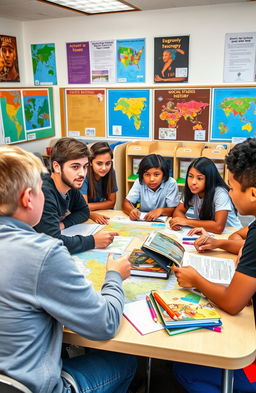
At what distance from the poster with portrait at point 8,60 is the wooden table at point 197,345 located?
361cm

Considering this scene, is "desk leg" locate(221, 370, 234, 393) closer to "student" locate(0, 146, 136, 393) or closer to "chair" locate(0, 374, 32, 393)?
"student" locate(0, 146, 136, 393)

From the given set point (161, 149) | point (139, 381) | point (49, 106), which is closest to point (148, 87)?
point (161, 149)

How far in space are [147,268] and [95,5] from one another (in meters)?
2.98

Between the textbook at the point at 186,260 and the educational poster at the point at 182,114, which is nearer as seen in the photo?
the textbook at the point at 186,260

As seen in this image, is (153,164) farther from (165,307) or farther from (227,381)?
(227,381)

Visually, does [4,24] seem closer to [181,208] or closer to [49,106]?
[49,106]

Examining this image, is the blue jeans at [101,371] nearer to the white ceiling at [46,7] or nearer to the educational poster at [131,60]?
the white ceiling at [46,7]

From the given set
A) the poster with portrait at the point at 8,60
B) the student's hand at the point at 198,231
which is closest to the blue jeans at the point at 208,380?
the student's hand at the point at 198,231

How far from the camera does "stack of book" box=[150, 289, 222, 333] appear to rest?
45.6 inches

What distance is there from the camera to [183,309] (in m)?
1.23

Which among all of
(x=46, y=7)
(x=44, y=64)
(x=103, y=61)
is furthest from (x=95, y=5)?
(x=44, y=64)

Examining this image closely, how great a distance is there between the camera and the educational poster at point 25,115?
139 inches

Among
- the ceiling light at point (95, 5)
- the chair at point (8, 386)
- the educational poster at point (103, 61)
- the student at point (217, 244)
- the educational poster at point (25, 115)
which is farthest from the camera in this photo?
the educational poster at point (103, 61)

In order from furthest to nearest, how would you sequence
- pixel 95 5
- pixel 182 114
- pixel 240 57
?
pixel 182 114 → pixel 240 57 → pixel 95 5
